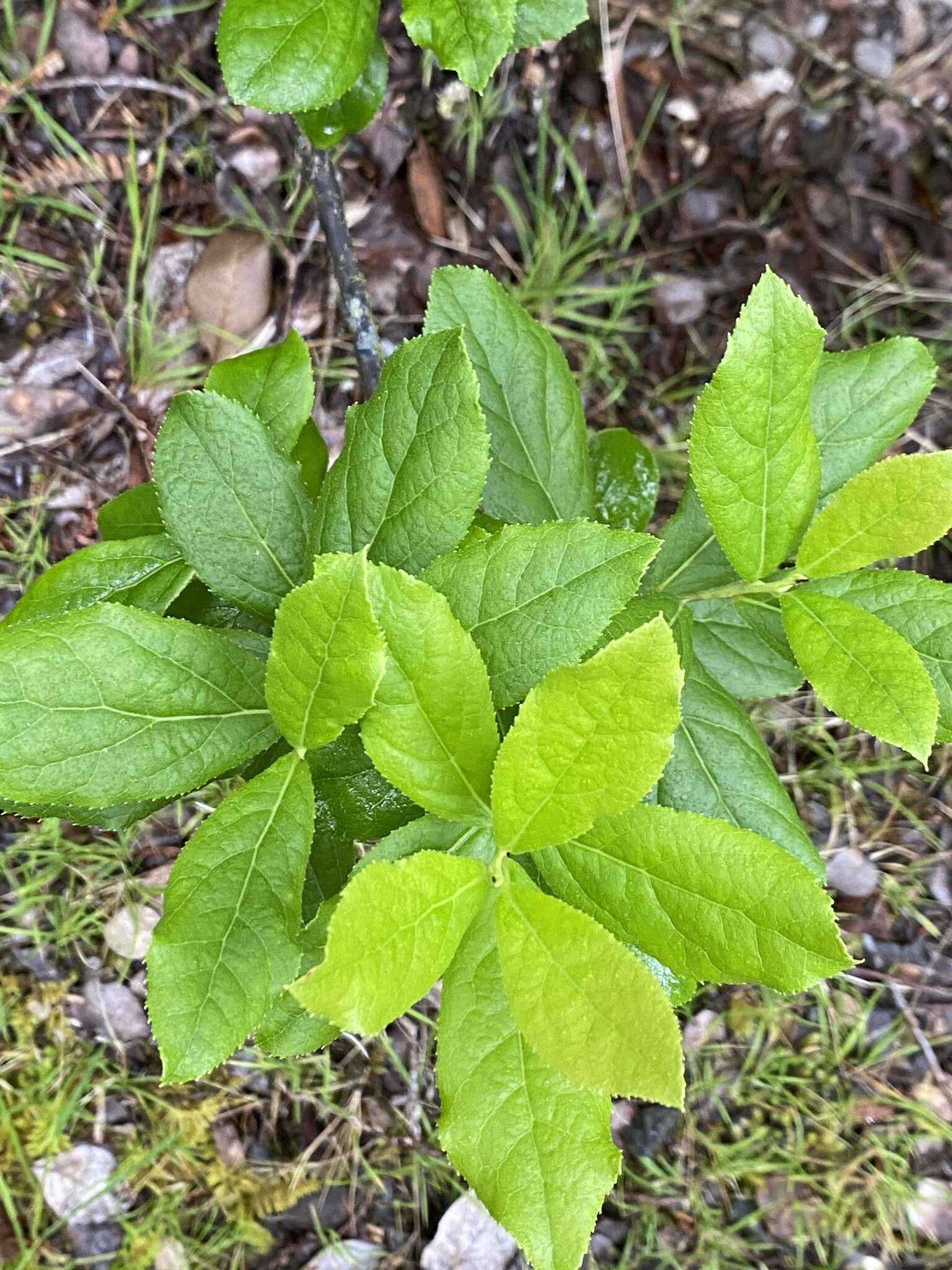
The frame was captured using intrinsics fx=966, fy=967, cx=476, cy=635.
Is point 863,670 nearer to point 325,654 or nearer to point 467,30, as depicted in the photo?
point 325,654

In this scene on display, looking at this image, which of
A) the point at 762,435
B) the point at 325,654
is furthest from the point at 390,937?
the point at 762,435

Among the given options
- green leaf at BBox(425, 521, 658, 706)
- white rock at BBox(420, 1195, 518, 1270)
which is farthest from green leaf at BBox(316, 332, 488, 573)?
white rock at BBox(420, 1195, 518, 1270)

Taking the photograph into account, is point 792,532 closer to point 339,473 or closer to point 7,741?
point 339,473

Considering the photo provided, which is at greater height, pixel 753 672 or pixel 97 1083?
pixel 753 672

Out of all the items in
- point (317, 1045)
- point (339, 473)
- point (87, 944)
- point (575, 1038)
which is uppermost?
point (339, 473)

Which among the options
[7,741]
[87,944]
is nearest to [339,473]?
[7,741]

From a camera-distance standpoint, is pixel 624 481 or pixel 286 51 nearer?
pixel 286 51
